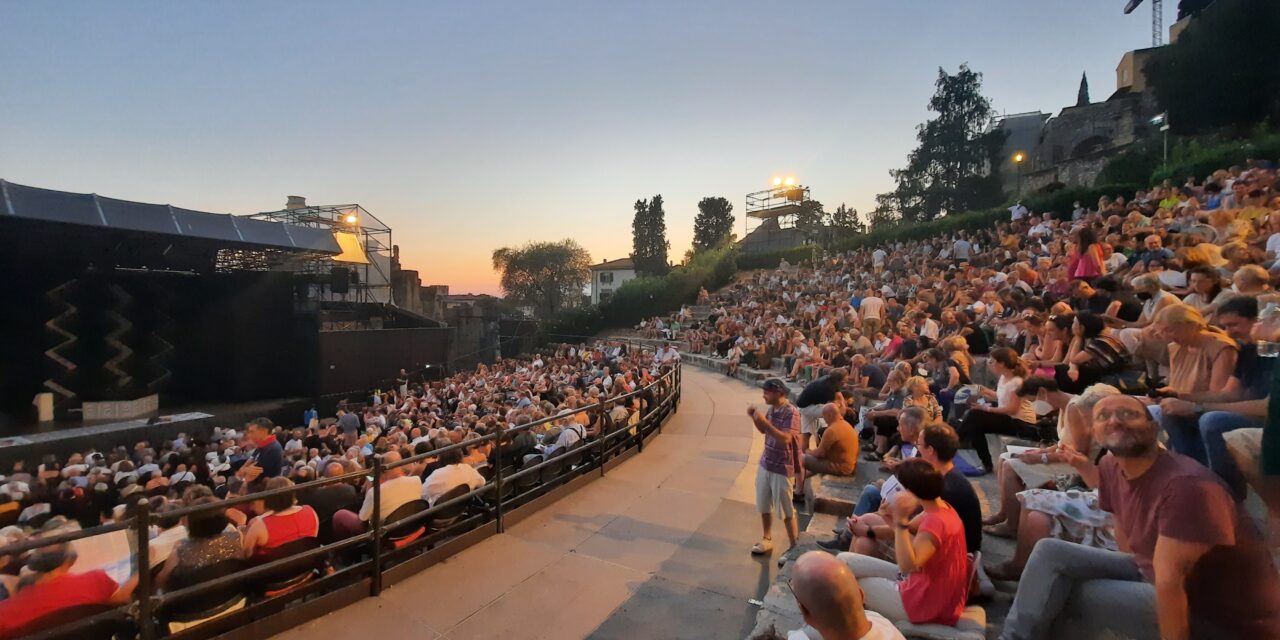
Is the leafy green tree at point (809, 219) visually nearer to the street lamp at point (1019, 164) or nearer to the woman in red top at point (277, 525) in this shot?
the street lamp at point (1019, 164)

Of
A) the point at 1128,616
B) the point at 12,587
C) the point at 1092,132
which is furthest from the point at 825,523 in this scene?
the point at 1092,132

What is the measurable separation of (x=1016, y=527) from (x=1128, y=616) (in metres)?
1.57

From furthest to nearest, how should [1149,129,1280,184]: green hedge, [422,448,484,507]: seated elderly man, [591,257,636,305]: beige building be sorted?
[591,257,636,305]: beige building
[1149,129,1280,184]: green hedge
[422,448,484,507]: seated elderly man

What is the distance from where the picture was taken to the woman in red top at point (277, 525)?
11.8ft

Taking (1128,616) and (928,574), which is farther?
(928,574)

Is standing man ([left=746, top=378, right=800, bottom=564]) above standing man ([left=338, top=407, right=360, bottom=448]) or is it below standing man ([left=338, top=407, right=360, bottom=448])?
above

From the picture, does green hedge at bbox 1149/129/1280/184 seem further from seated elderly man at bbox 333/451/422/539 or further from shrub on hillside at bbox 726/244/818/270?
seated elderly man at bbox 333/451/422/539

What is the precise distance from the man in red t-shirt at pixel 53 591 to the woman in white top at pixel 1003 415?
6.11 m

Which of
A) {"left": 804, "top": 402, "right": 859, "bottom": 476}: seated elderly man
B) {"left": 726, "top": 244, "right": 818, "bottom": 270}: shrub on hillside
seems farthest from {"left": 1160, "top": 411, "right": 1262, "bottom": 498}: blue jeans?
{"left": 726, "top": 244, "right": 818, "bottom": 270}: shrub on hillside

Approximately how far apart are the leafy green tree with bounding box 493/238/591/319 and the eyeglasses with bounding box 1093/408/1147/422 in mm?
51065

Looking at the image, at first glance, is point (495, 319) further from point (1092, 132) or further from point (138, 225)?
point (1092, 132)

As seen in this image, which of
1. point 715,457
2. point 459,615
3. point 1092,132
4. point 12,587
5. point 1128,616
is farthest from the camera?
point 1092,132

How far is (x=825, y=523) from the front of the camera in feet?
15.2

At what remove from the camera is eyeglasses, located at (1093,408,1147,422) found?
2.26 metres
